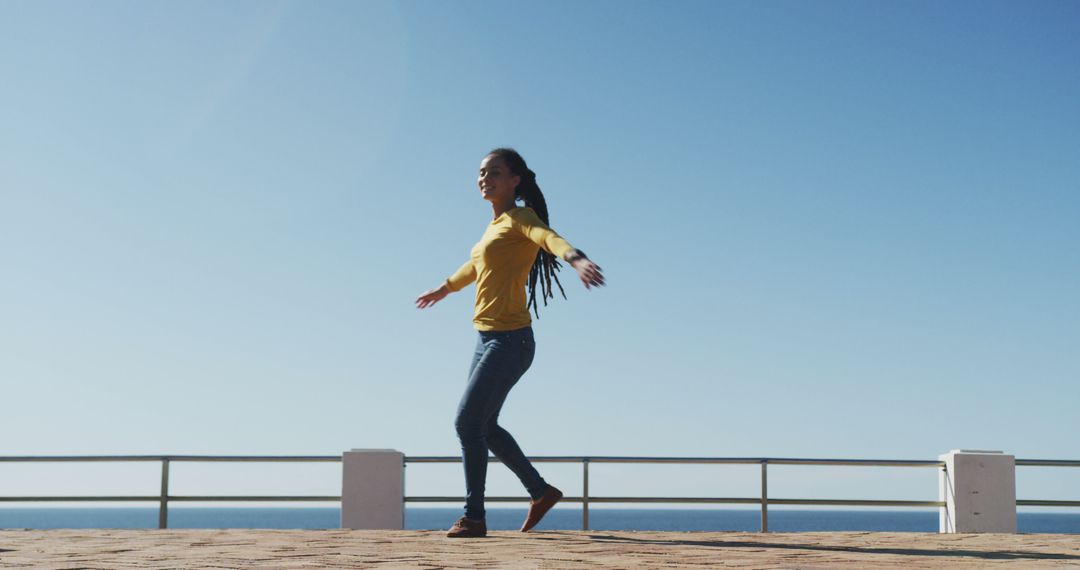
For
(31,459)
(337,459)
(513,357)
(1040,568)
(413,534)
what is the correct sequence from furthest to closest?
1. (31,459)
2. (337,459)
3. (413,534)
4. (513,357)
5. (1040,568)

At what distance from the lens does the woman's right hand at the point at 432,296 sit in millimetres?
7223

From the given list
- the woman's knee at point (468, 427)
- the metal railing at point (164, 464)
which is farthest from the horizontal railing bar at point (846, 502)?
the woman's knee at point (468, 427)

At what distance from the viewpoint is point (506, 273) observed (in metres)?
6.46

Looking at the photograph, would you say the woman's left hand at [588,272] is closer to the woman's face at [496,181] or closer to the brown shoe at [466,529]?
the woman's face at [496,181]

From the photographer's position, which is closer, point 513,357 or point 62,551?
point 62,551

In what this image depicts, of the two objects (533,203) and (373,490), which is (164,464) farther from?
(533,203)

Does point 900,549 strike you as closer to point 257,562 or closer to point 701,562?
point 701,562

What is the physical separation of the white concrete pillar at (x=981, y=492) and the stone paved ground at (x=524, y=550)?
12.3 ft

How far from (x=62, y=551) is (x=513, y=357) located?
252cm

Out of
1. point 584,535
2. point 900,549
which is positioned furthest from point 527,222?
point 900,549

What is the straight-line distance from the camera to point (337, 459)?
35.5 ft

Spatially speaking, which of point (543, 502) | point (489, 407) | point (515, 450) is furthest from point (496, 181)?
point (543, 502)

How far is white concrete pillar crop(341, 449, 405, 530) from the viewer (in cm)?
1045

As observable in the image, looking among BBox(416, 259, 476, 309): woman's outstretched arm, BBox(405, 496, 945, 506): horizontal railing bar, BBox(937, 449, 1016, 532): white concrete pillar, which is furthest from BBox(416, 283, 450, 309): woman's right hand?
BBox(937, 449, 1016, 532): white concrete pillar
